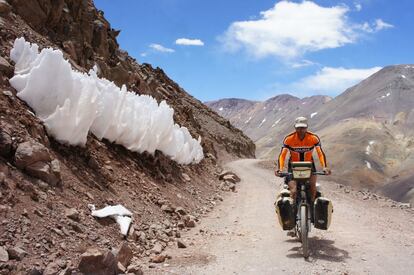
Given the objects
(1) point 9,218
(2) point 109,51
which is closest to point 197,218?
(1) point 9,218

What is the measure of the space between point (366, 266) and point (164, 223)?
4030 mm

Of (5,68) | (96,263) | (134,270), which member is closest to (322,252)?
(134,270)

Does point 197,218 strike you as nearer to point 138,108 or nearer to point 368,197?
point 138,108

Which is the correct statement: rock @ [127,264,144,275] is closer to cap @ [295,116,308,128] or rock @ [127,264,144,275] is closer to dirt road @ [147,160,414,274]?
dirt road @ [147,160,414,274]

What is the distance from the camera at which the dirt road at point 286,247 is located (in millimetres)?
6328

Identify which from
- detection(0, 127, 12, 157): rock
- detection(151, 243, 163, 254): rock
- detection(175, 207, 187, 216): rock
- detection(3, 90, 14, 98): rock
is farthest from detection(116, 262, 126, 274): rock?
detection(175, 207, 187, 216): rock

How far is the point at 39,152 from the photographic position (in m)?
6.66

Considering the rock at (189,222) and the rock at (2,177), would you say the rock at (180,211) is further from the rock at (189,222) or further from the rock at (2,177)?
the rock at (2,177)

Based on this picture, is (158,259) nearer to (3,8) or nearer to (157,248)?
(157,248)

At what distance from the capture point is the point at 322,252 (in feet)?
23.3

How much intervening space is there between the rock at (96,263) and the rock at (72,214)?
3.80ft

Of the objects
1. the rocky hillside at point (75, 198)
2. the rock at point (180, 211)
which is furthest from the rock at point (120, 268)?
the rock at point (180, 211)

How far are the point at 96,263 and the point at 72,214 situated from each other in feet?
4.42

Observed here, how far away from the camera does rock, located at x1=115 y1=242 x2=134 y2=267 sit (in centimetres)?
603
